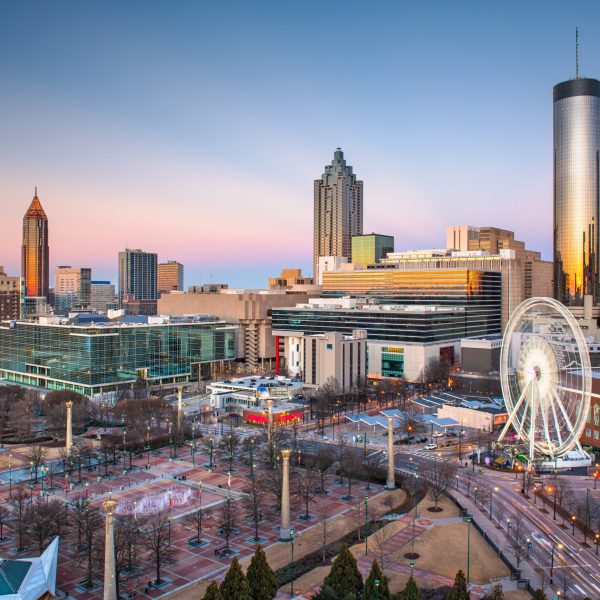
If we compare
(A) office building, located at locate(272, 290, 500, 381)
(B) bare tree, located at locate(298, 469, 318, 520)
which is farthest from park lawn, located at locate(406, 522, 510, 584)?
(A) office building, located at locate(272, 290, 500, 381)

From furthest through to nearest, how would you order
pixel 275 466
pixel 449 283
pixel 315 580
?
pixel 449 283 < pixel 275 466 < pixel 315 580

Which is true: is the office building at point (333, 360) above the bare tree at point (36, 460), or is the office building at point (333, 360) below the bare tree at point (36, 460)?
above

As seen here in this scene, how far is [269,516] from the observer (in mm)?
53938

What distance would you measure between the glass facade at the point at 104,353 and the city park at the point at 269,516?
2892 cm

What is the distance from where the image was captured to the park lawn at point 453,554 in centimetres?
4170

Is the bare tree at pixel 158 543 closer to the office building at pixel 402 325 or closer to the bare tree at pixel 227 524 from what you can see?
the bare tree at pixel 227 524

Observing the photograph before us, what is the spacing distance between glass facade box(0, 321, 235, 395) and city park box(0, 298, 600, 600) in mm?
28924

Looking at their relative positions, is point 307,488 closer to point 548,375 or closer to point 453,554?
point 453,554

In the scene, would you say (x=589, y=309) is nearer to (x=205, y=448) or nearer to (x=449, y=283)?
(x=449, y=283)

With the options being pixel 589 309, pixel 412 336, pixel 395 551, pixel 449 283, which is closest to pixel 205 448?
pixel 395 551

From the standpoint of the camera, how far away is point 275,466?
63.8m

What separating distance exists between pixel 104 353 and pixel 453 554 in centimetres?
8119

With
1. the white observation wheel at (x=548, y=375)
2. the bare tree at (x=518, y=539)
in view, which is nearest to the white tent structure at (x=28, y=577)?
the bare tree at (x=518, y=539)

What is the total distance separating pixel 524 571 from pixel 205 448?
140 ft
